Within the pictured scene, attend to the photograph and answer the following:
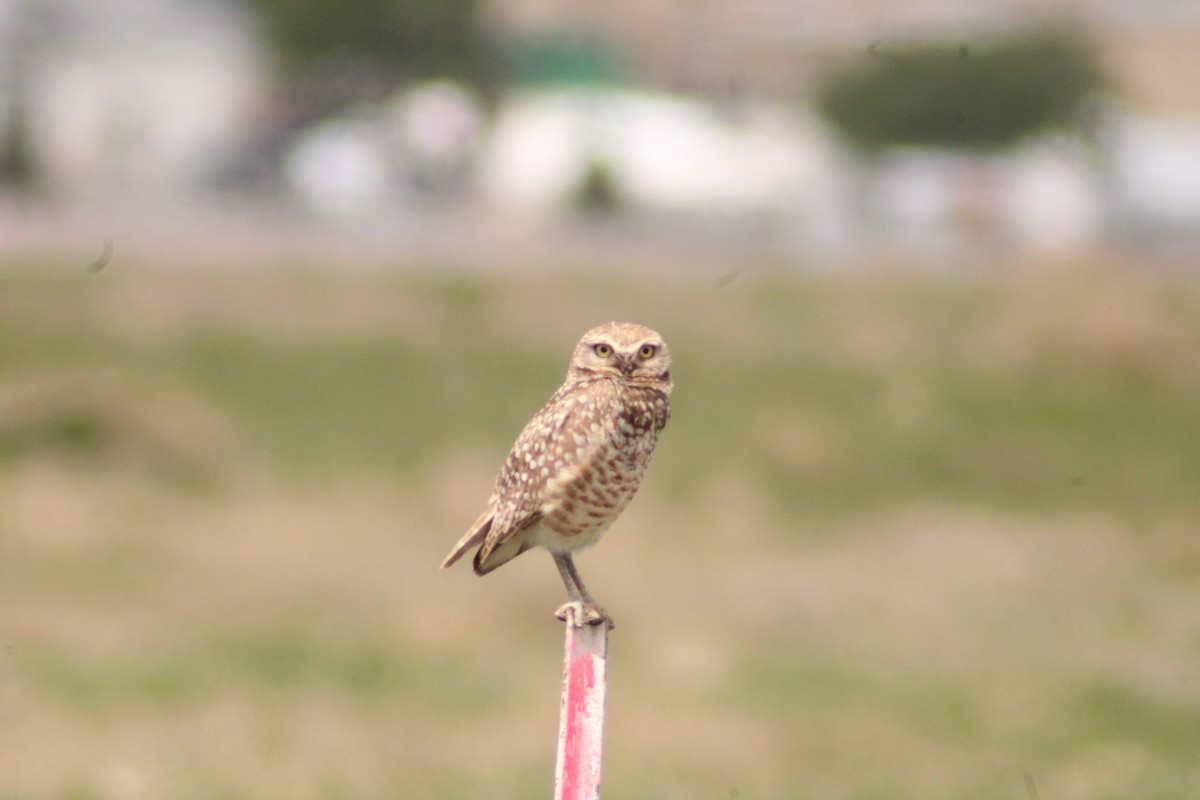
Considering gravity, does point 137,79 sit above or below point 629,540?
above

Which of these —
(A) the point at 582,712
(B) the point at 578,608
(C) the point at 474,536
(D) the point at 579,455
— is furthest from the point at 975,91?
(A) the point at 582,712

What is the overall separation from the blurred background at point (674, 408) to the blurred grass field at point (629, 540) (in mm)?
52

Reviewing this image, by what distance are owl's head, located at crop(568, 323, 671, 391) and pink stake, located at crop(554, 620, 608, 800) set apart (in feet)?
1.84

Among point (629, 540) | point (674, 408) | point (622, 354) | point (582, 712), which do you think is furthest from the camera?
point (674, 408)

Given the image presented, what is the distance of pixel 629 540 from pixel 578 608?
11.0m

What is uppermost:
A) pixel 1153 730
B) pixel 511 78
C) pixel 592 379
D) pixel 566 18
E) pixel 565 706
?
pixel 566 18

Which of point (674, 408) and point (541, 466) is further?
point (674, 408)

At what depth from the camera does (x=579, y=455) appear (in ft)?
13.2

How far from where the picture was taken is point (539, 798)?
8766 millimetres

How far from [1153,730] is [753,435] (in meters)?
7.89

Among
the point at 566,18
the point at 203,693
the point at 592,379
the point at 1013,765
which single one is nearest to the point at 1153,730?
the point at 1013,765

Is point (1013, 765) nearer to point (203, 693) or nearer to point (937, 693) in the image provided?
point (937, 693)

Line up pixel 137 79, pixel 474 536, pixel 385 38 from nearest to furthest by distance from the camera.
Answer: pixel 474 536 < pixel 385 38 < pixel 137 79

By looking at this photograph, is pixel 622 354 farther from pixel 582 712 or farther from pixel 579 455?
pixel 582 712
